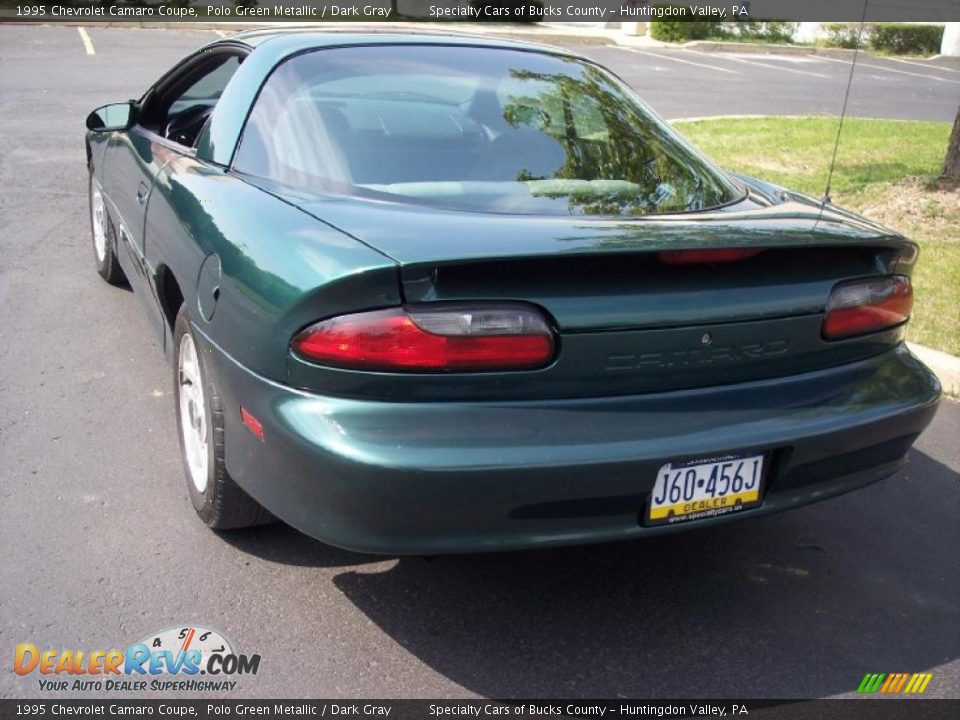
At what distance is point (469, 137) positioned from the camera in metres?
3.37

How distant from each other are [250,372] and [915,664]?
199 cm

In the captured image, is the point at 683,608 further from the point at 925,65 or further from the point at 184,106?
the point at 925,65

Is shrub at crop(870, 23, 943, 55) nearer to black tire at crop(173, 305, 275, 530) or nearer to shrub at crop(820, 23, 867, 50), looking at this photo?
shrub at crop(820, 23, 867, 50)

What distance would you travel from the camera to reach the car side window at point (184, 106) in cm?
447

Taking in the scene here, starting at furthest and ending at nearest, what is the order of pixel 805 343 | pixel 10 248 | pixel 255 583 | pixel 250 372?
pixel 10 248
pixel 255 583
pixel 805 343
pixel 250 372

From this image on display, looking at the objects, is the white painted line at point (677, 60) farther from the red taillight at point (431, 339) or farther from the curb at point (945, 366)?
the red taillight at point (431, 339)

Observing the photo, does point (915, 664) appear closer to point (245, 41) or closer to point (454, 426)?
point (454, 426)

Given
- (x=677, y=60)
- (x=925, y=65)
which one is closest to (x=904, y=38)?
(x=925, y=65)

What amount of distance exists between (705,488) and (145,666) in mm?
1528

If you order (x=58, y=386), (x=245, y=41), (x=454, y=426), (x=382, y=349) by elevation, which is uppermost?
(x=245, y=41)

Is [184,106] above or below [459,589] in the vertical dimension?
above

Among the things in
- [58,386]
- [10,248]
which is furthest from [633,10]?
[58,386]

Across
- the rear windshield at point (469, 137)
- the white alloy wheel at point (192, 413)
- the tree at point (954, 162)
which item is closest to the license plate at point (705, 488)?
the rear windshield at point (469, 137)

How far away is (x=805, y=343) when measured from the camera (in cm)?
283
